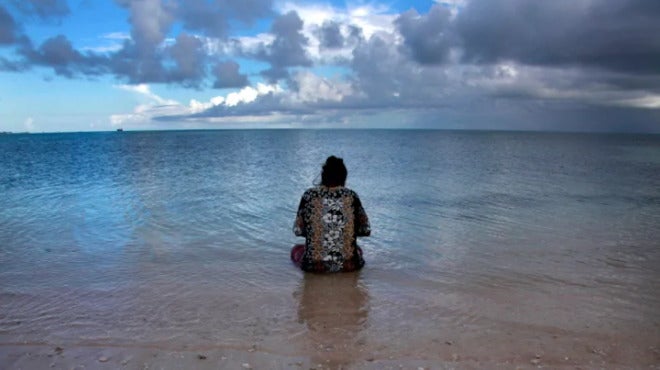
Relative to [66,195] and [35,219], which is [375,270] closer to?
[35,219]

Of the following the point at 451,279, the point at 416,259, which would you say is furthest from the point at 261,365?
the point at 416,259

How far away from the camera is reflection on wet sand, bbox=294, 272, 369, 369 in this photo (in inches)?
206

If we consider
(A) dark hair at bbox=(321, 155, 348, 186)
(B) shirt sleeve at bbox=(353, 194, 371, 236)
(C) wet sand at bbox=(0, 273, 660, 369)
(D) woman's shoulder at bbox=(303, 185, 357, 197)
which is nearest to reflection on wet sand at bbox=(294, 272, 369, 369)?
(C) wet sand at bbox=(0, 273, 660, 369)

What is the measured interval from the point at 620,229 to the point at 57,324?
39.6 ft

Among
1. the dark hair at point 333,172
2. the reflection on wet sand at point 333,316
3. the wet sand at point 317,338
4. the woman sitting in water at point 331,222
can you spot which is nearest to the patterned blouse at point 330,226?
the woman sitting in water at point 331,222

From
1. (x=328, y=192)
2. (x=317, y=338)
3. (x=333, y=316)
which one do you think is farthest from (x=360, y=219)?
(x=317, y=338)

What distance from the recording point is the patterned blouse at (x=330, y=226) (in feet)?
25.7

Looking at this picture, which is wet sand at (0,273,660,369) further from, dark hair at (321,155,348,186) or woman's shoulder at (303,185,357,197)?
dark hair at (321,155,348,186)

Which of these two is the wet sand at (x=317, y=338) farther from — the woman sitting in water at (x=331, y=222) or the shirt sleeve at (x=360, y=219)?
the shirt sleeve at (x=360, y=219)

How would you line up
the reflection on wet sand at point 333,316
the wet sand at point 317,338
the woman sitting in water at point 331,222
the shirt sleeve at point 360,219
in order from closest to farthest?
the wet sand at point 317,338 < the reflection on wet sand at point 333,316 < the woman sitting in water at point 331,222 < the shirt sleeve at point 360,219

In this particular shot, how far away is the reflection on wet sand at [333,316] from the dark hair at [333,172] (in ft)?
5.03

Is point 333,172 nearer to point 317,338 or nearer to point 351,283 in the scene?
point 351,283

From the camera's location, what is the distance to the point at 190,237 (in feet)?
36.0

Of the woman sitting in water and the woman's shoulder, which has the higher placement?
the woman's shoulder
